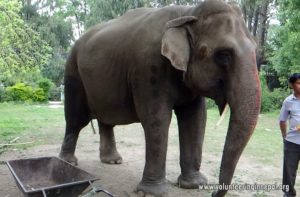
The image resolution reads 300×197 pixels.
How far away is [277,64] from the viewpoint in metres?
19.1

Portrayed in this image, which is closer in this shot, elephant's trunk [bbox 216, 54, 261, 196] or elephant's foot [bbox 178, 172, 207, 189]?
elephant's trunk [bbox 216, 54, 261, 196]

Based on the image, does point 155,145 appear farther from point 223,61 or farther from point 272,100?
point 272,100

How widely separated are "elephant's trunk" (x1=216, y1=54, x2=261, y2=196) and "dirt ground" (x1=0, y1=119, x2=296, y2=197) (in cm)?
150

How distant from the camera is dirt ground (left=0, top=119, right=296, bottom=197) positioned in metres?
5.87

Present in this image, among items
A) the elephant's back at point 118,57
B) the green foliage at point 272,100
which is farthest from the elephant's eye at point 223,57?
the green foliage at point 272,100

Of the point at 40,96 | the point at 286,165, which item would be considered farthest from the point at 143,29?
the point at 40,96

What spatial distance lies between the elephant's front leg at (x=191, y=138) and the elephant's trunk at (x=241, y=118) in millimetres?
1420

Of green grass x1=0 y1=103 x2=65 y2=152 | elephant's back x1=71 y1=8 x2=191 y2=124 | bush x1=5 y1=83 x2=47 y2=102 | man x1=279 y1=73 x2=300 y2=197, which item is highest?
elephant's back x1=71 y1=8 x2=191 y2=124

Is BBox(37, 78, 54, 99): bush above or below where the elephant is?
below

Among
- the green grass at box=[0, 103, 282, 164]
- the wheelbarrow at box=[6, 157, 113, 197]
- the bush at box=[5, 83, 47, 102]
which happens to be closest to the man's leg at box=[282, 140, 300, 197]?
the wheelbarrow at box=[6, 157, 113, 197]

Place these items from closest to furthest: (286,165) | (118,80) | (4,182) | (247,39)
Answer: (247,39), (286,165), (118,80), (4,182)

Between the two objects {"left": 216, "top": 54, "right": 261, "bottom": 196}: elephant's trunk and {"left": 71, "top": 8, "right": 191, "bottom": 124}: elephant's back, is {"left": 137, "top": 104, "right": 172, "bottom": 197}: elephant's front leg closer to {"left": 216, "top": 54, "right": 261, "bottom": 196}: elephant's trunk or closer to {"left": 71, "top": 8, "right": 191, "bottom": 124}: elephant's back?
{"left": 71, "top": 8, "right": 191, "bottom": 124}: elephant's back

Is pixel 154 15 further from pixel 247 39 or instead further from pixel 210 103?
pixel 210 103

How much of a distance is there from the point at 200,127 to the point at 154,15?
1581 mm
